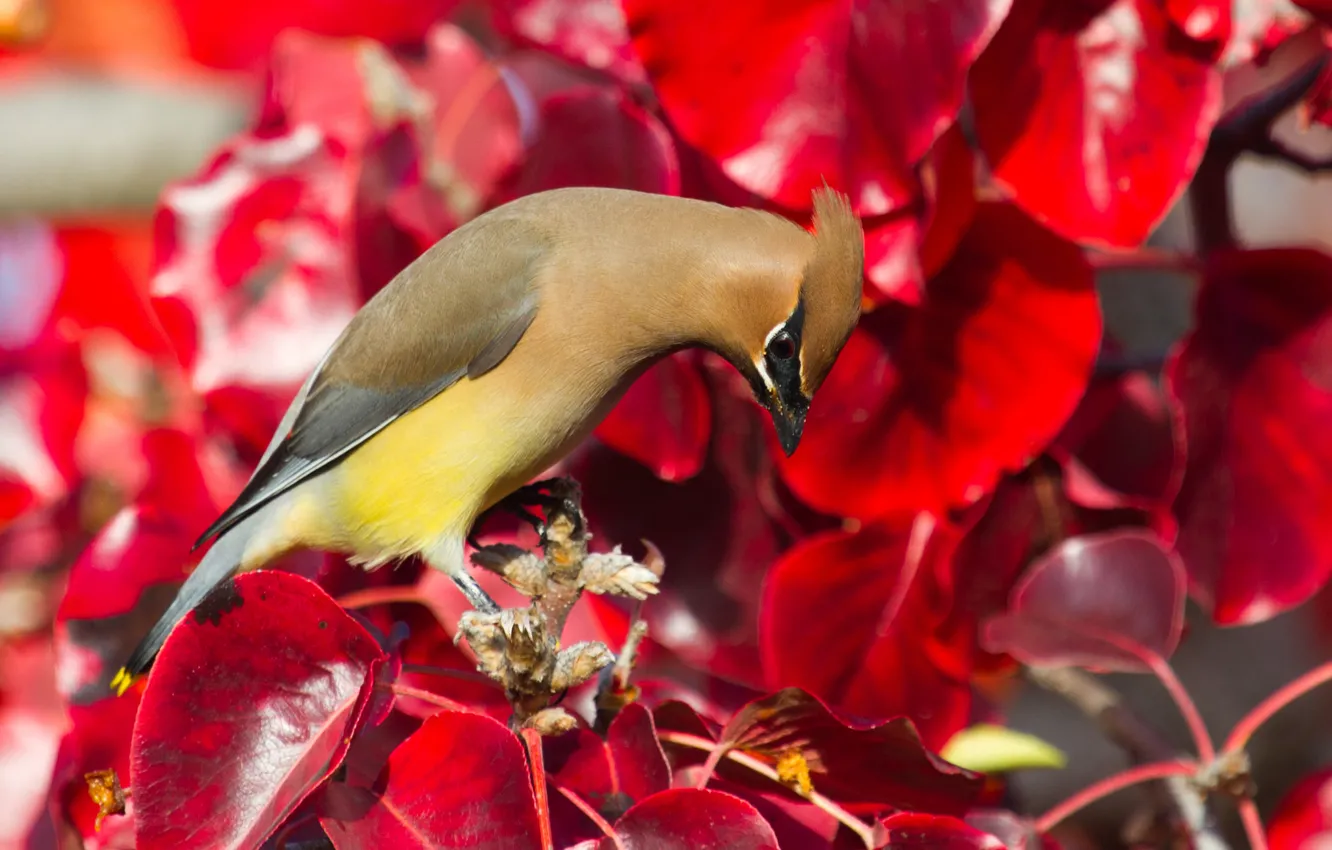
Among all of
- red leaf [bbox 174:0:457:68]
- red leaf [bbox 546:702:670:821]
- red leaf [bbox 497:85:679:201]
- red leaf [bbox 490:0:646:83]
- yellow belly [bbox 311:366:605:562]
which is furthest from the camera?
red leaf [bbox 174:0:457:68]

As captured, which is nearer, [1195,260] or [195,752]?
[195,752]

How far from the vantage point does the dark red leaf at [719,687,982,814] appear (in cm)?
118

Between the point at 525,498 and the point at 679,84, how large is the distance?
481 millimetres

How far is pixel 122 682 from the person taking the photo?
1.35 metres

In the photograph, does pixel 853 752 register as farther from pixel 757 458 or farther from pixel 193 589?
pixel 193 589

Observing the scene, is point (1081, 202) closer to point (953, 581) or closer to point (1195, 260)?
point (1195, 260)

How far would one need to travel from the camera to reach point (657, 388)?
1588 mm

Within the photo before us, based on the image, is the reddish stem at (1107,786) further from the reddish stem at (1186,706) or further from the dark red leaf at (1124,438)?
the dark red leaf at (1124,438)

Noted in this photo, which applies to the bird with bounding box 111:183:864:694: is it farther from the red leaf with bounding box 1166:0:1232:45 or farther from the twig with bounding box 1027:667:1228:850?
the twig with bounding box 1027:667:1228:850

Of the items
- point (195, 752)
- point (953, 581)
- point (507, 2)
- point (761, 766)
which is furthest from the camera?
point (507, 2)

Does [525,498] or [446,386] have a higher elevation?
[446,386]

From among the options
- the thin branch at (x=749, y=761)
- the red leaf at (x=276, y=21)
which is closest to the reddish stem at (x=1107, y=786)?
the thin branch at (x=749, y=761)

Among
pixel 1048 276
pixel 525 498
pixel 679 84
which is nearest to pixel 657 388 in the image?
pixel 525 498

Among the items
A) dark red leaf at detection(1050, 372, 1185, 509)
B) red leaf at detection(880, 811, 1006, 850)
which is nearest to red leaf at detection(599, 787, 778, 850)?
red leaf at detection(880, 811, 1006, 850)
